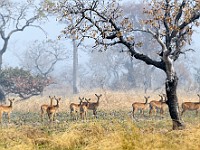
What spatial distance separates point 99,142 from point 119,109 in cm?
1452

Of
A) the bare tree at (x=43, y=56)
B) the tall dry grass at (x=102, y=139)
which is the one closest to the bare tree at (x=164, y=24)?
the tall dry grass at (x=102, y=139)

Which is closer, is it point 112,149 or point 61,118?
point 112,149

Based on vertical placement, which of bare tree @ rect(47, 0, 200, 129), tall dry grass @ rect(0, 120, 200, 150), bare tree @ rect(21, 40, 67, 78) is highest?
bare tree @ rect(21, 40, 67, 78)

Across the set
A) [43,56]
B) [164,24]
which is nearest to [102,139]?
[164,24]

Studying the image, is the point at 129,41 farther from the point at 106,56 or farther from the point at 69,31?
the point at 106,56

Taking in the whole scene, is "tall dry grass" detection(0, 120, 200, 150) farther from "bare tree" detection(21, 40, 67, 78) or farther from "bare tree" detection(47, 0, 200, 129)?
"bare tree" detection(21, 40, 67, 78)

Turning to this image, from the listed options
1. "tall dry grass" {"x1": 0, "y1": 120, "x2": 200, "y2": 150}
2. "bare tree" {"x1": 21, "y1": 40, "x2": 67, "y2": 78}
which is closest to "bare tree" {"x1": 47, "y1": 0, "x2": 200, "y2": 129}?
"tall dry grass" {"x1": 0, "y1": 120, "x2": 200, "y2": 150}

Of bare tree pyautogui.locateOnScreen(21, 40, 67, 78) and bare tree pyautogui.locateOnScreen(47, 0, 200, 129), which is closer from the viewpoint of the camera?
bare tree pyautogui.locateOnScreen(47, 0, 200, 129)

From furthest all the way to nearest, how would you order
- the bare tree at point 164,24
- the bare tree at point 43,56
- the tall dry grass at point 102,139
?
1. the bare tree at point 43,56
2. the bare tree at point 164,24
3. the tall dry grass at point 102,139

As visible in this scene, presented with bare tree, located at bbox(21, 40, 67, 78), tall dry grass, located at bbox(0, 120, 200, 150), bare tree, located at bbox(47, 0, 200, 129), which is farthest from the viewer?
bare tree, located at bbox(21, 40, 67, 78)

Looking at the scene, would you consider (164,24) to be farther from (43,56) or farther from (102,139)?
(43,56)

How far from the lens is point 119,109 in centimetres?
2511

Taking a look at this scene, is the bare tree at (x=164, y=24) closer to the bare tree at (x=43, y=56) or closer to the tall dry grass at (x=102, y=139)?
the tall dry grass at (x=102, y=139)

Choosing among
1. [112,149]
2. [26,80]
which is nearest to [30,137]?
[112,149]
